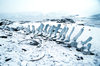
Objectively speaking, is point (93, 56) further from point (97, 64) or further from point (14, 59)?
point (14, 59)

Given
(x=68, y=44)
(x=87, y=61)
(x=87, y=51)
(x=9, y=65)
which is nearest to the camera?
(x=9, y=65)

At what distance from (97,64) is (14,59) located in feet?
11.4

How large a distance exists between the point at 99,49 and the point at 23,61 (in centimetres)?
408

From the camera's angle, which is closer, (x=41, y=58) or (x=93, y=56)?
(x=41, y=58)

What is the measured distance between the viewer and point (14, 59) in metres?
3.58

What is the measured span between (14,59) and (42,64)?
1.23 meters

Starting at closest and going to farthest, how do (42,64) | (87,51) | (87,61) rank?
(42,64), (87,61), (87,51)

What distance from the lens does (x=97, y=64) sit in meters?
3.47

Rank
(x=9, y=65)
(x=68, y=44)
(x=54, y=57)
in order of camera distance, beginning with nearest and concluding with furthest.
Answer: (x=9, y=65), (x=54, y=57), (x=68, y=44)

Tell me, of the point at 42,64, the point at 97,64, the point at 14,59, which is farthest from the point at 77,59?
the point at 14,59

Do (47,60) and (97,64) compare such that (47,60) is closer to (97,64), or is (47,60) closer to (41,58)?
(41,58)

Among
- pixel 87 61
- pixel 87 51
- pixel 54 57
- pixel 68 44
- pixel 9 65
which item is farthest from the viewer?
pixel 68 44

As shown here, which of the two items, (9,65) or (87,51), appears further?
(87,51)

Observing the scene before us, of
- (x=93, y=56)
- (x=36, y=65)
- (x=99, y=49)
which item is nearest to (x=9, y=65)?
(x=36, y=65)
